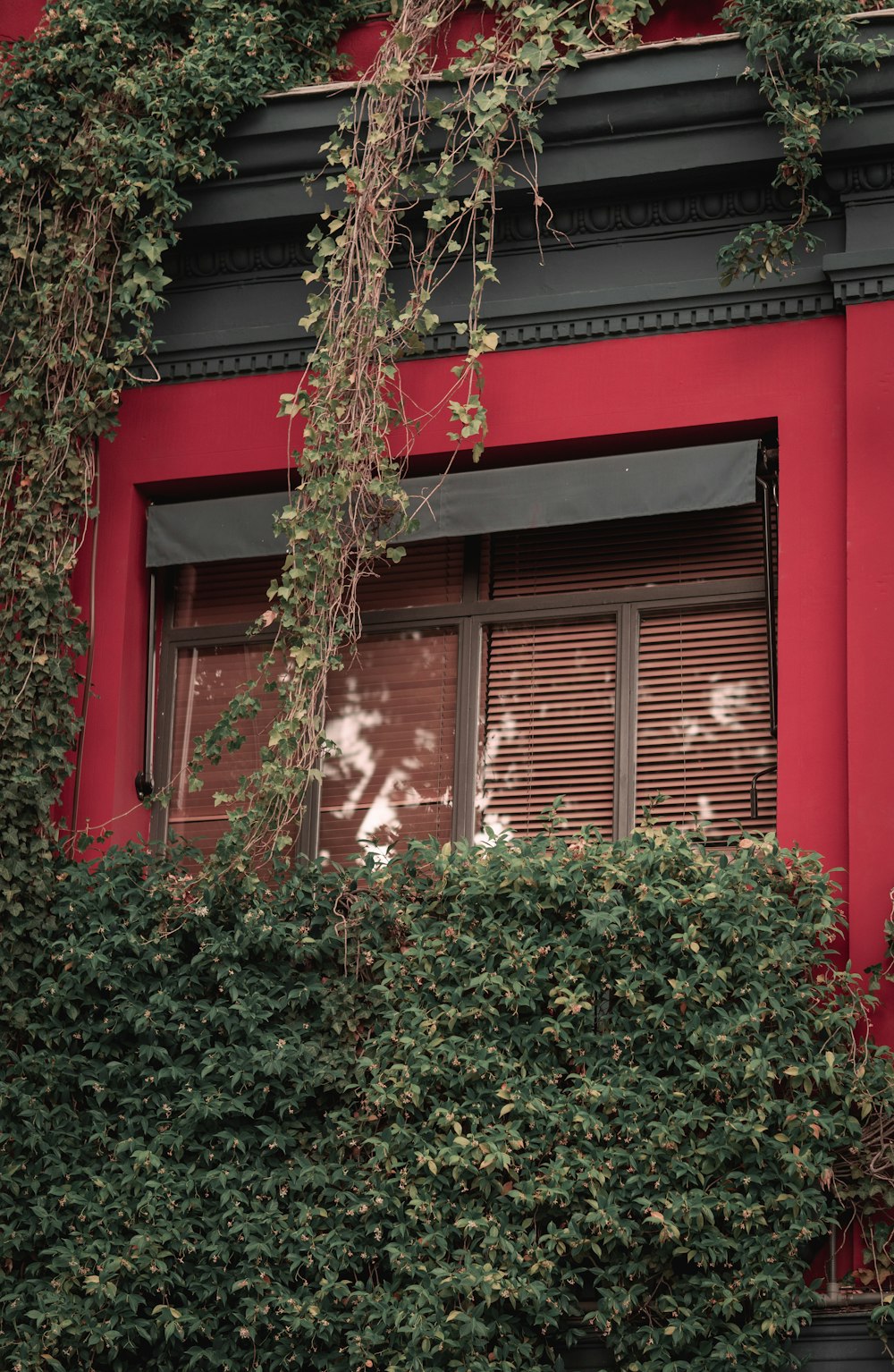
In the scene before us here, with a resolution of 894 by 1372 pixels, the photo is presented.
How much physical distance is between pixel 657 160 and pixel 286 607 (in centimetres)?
284

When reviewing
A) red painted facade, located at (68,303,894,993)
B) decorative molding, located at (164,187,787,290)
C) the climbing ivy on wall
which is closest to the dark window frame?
red painted facade, located at (68,303,894,993)

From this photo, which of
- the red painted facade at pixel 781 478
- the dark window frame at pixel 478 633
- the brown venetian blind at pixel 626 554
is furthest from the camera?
the brown venetian blind at pixel 626 554

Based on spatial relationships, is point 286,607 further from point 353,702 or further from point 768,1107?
point 768,1107

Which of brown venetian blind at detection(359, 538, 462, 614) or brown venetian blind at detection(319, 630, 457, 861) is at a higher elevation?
brown venetian blind at detection(359, 538, 462, 614)

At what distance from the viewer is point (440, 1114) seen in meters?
9.90

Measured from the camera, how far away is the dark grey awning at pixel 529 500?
1118cm

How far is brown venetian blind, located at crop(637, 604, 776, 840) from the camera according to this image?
11.0 metres

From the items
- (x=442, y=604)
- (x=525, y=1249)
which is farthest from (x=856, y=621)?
(x=525, y=1249)

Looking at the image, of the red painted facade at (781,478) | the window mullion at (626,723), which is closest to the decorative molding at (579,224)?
the red painted facade at (781,478)

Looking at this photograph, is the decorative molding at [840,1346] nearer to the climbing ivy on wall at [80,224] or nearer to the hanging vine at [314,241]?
the hanging vine at [314,241]

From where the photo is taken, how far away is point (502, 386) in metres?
11.6

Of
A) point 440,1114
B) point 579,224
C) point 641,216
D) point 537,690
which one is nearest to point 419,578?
point 537,690

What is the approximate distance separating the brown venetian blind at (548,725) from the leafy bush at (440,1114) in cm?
82

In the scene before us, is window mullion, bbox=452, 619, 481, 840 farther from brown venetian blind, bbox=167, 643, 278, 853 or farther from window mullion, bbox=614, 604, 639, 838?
brown venetian blind, bbox=167, 643, 278, 853
